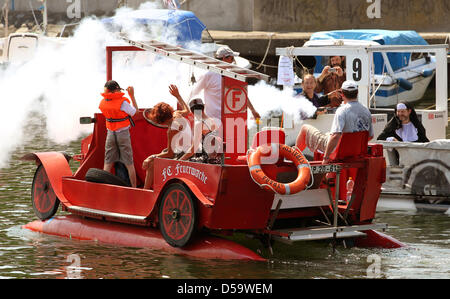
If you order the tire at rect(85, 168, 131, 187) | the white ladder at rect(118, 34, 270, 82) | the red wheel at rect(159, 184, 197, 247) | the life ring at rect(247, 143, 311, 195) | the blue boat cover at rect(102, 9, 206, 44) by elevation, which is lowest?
the red wheel at rect(159, 184, 197, 247)

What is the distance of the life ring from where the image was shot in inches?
356

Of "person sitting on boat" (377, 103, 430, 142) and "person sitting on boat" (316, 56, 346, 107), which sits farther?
"person sitting on boat" (316, 56, 346, 107)

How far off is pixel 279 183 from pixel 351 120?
1216mm

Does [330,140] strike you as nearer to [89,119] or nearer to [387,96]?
[89,119]

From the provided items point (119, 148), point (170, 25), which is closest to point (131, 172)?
point (119, 148)

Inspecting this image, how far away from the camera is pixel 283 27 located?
101 ft

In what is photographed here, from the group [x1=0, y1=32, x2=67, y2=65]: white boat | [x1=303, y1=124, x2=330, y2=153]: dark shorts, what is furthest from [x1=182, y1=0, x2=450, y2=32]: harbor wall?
[x1=303, y1=124, x2=330, y2=153]: dark shorts

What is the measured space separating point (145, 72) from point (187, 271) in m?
11.6

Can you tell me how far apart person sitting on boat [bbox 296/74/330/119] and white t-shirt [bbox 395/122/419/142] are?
183cm

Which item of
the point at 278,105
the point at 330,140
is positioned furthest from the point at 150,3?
the point at 330,140

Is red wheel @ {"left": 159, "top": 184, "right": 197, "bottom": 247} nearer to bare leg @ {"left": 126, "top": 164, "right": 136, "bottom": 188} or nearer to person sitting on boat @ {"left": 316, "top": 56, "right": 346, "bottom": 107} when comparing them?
bare leg @ {"left": 126, "top": 164, "right": 136, "bottom": 188}

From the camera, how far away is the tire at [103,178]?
1070 centimetres

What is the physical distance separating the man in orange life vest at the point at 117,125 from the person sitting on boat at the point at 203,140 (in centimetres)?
125

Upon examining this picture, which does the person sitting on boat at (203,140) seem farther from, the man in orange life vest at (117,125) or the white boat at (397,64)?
the white boat at (397,64)
